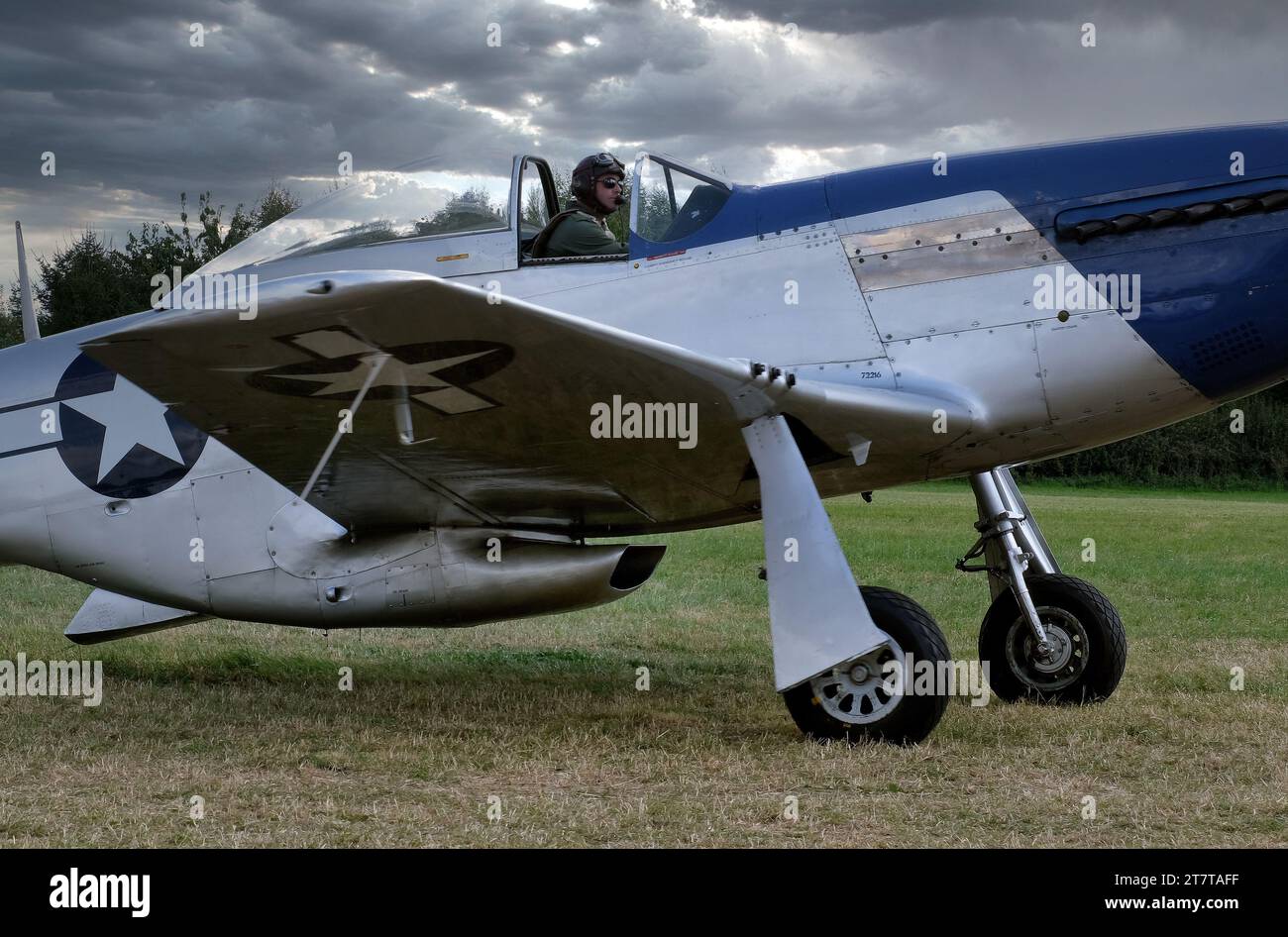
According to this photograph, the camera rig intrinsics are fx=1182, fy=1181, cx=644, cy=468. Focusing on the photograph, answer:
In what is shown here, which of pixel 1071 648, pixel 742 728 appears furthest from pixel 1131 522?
pixel 742 728

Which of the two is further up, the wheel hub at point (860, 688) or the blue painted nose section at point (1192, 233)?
the blue painted nose section at point (1192, 233)

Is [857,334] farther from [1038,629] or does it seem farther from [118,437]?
[118,437]

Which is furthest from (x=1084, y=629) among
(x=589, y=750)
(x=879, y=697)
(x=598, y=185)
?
(x=598, y=185)

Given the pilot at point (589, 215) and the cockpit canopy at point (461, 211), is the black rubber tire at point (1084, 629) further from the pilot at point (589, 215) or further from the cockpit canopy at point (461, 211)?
the pilot at point (589, 215)

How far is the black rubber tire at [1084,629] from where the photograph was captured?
17.4 feet

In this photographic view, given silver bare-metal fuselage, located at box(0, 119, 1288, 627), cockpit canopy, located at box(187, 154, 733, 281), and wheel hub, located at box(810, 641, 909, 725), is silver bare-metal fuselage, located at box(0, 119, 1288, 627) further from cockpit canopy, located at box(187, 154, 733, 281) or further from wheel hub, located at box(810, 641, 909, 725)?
wheel hub, located at box(810, 641, 909, 725)

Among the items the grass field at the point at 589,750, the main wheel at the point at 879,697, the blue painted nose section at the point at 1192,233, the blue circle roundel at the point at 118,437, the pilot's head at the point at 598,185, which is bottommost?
the grass field at the point at 589,750

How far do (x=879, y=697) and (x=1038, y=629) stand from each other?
1.23 metres

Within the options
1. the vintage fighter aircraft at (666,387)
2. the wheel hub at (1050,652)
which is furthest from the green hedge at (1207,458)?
the vintage fighter aircraft at (666,387)

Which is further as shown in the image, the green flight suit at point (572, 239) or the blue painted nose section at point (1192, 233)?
the green flight suit at point (572, 239)

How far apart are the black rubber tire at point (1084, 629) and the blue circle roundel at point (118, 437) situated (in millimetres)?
3824

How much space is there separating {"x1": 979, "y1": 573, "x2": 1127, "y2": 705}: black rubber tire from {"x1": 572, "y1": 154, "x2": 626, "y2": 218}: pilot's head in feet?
8.60

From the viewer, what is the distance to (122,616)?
614 cm

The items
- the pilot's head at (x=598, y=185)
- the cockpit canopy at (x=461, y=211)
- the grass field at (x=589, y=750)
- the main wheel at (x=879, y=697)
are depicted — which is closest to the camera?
the grass field at (x=589, y=750)
